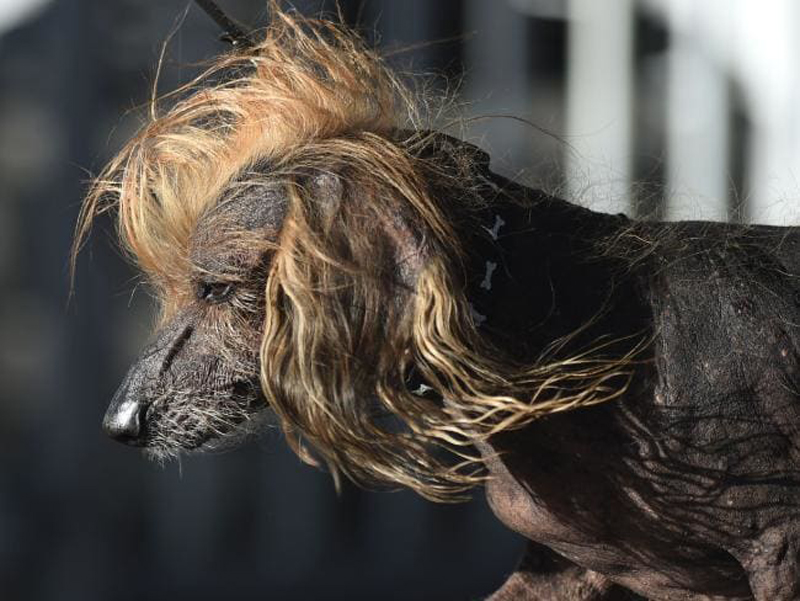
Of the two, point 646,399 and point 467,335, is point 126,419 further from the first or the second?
point 646,399

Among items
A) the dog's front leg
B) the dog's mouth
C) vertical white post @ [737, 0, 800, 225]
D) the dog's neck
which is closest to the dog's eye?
the dog's mouth

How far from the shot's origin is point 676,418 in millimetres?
1532

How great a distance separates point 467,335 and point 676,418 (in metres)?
0.26

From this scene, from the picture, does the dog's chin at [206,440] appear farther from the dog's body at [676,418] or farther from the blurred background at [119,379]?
the blurred background at [119,379]

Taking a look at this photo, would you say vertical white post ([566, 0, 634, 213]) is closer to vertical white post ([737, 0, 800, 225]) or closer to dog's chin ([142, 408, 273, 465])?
vertical white post ([737, 0, 800, 225])

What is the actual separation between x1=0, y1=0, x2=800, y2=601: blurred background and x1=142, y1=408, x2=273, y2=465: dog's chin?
7.05ft

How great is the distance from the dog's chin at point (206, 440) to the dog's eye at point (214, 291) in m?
0.15

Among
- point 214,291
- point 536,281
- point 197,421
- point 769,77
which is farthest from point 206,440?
point 769,77

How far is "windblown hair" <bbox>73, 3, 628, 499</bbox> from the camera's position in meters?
1.46

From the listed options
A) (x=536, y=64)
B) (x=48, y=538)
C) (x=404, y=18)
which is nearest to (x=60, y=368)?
(x=48, y=538)

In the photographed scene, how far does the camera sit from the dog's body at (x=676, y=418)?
1528mm

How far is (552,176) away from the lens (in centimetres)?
201

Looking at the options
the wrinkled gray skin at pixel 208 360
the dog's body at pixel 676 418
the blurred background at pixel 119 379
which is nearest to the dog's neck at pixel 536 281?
the dog's body at pixel 676 418

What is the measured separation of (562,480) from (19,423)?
8.86ft
